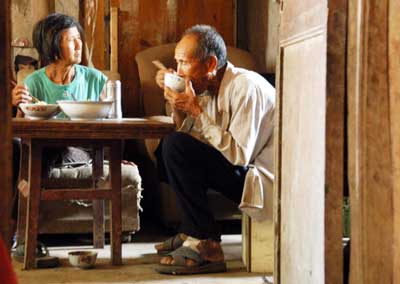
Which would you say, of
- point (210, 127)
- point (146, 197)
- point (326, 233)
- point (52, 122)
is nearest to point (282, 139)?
point (326, 233)

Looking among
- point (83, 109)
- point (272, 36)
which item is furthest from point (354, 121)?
point (272, 36)

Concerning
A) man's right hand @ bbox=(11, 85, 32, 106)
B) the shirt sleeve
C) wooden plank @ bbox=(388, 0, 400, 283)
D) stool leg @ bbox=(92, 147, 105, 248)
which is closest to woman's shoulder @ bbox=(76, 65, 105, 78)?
stool leg @ bbox=(92, 147, 105, 248)

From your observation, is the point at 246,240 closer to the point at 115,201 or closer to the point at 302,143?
the point at 115,201

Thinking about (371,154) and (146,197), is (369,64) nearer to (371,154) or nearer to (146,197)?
(371,154)

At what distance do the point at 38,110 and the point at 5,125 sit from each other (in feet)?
5.64

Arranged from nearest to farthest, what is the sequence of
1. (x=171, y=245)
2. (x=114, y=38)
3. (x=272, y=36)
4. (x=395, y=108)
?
(x=395, y=108)
(x=171, y=245)
(x=272, y=36)
(x=114, y=38)

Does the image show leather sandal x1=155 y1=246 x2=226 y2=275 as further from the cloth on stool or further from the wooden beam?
the wooden beam

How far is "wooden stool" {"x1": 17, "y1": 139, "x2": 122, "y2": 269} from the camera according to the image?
346 cm

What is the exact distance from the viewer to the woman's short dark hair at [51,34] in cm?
405

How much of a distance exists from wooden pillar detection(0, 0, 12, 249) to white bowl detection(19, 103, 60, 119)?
1.69 metres

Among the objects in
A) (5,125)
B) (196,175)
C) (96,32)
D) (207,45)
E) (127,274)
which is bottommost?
(127,274)

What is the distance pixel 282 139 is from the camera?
2447 mm

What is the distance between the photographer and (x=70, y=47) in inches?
159

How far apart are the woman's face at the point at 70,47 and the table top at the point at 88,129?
799 mm
